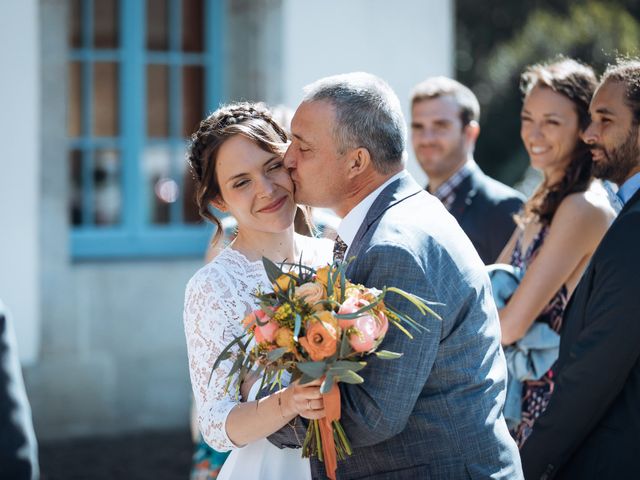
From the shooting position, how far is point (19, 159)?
6.55 m

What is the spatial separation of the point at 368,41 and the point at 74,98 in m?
2.30

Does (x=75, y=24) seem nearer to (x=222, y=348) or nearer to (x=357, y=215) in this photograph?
(x=222, y=348)

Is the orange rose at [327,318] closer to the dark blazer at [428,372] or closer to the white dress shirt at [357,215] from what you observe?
the dark blazer at [428,372]

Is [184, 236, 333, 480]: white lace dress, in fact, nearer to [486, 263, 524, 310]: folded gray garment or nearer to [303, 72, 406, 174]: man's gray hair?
[303, 72, 406, 174]: man's gray hair

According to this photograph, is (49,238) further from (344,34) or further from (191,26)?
(344,34)

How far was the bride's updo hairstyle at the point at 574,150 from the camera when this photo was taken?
3885 mm

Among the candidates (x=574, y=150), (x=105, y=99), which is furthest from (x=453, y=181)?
(x=105, y=99)

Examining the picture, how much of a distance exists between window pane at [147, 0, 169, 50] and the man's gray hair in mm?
5024

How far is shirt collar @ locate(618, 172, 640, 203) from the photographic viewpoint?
10.3ft

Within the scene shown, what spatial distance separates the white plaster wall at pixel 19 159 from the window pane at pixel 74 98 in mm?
632

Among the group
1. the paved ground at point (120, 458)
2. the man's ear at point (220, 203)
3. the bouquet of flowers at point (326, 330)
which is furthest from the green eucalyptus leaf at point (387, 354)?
the paved ground at point (120, 458)

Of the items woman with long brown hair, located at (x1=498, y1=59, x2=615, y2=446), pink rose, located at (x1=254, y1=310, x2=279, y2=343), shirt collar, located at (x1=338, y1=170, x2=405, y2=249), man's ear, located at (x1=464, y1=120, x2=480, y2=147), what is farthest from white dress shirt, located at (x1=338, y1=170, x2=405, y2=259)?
man's ear, located at (x1=464, y1=120, x2=480, y2=147)

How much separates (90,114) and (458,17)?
43.1 ft

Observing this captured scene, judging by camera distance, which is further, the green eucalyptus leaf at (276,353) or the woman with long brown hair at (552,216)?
the woman with long brown hair at (552,216)
